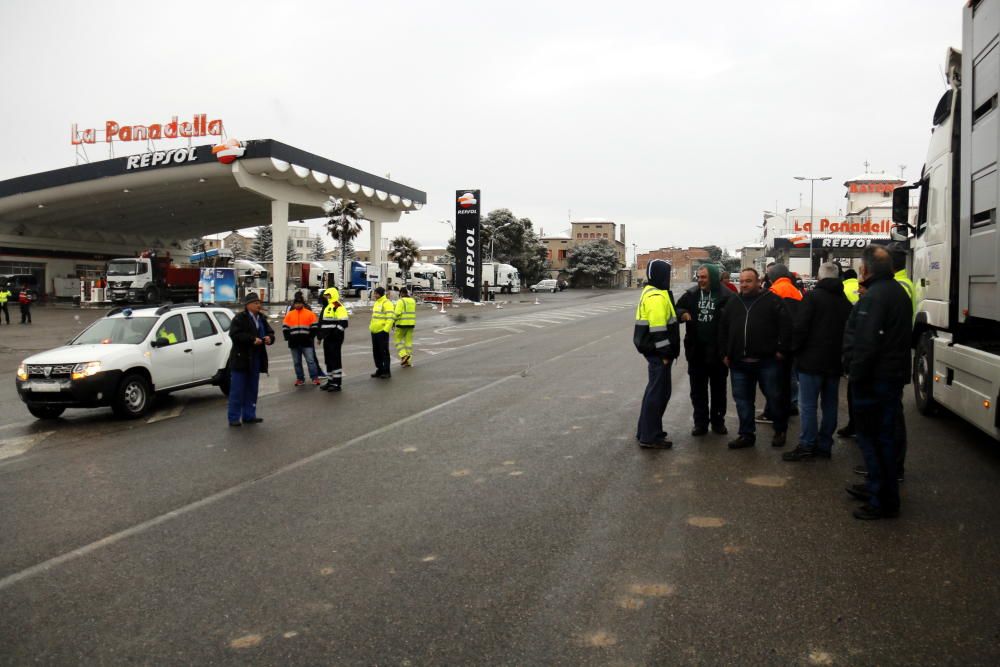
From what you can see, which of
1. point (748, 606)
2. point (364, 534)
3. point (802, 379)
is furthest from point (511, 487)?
point (802, 379)

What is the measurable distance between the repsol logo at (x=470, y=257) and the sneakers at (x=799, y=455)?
42708 mm

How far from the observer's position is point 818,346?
6.74 m

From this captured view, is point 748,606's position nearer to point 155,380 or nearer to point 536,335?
point 155,380

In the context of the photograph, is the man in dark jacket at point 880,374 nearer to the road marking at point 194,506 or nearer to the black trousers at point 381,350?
the road marking at point 194,506

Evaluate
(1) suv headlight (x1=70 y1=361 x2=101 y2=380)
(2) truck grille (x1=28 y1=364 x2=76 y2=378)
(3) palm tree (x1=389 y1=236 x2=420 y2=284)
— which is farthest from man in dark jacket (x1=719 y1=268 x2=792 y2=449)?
(3) palm tree (x1=389 y1=236 x2=420 y2=284)

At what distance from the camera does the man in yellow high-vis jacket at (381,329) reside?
43.4 feet

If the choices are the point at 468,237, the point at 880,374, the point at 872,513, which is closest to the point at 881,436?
the point at 880,374

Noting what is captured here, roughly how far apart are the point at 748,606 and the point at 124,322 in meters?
9.84

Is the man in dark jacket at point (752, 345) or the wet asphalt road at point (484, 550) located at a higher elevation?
the man in dark jacket at point (752, 345)

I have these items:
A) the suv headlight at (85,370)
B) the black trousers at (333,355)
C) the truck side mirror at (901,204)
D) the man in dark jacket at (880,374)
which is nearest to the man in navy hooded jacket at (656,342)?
the man in dark jacket at (880,374)

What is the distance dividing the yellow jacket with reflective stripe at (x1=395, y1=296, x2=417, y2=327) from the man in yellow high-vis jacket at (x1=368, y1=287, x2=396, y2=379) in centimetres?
67

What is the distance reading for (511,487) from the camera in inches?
236

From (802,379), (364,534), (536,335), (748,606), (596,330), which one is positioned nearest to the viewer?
(748,606)

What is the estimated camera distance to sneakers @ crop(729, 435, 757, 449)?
7242 millimetres
